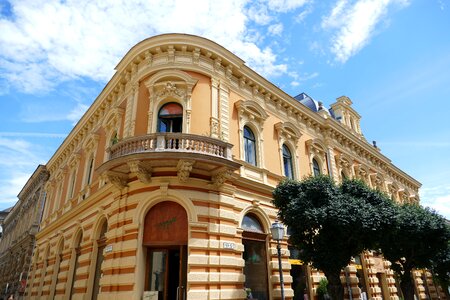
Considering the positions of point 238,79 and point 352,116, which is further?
point 352,116

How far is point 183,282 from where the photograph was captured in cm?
1166

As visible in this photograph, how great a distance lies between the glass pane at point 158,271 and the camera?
1176 cm

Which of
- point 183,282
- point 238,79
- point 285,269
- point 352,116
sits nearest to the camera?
point 183,282

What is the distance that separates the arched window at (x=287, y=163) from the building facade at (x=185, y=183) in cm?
11

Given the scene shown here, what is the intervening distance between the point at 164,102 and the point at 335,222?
880 centimetres

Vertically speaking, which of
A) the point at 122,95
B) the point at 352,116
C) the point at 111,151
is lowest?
the point at 111,151

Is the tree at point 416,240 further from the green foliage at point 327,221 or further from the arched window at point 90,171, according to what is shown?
the arched window at point 90,171

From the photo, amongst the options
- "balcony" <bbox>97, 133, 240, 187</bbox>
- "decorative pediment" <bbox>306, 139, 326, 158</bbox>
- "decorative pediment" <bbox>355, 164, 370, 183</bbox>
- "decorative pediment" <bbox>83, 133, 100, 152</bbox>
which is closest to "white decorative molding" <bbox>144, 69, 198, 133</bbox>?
"balcony" <bbox>97, 133, 240, 187</bbox>

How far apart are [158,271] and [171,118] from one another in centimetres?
636

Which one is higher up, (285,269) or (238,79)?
(238,79)

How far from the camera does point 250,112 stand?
16.5 m

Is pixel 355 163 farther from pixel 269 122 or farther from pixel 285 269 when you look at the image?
pixel 285 269

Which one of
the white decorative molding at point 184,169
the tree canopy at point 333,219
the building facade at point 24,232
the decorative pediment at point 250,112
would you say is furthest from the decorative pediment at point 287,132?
the building facade at point 24,232

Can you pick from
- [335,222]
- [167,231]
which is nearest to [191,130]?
[167,231]
